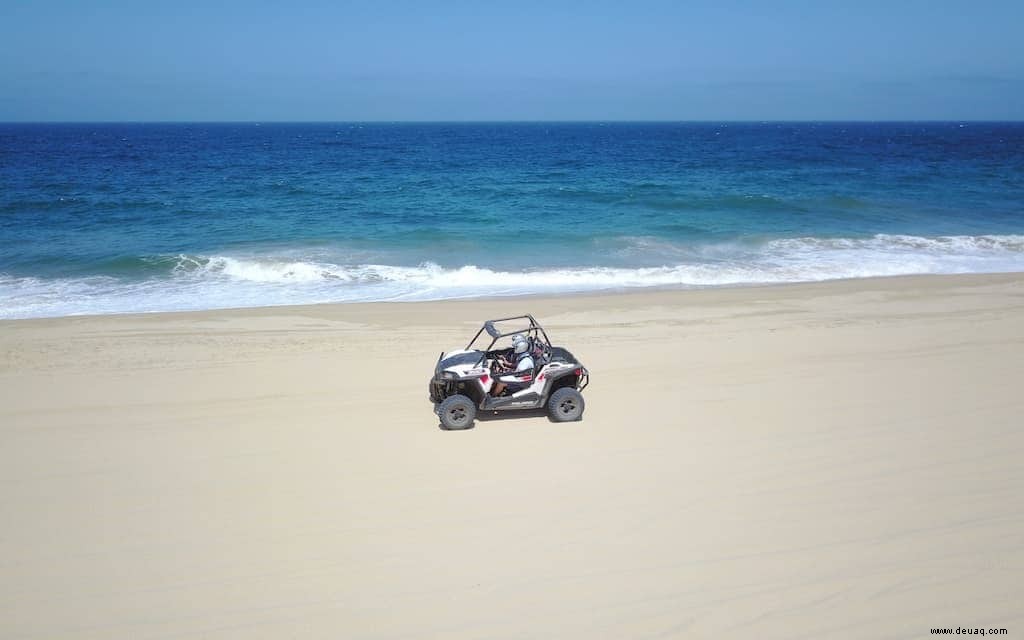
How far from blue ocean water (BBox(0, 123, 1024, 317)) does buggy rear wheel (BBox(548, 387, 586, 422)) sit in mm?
7416

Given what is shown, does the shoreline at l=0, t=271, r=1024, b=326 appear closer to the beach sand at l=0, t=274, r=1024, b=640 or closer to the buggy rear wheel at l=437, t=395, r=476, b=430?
the beach sand at l=0, t=274, r=1024, b=640

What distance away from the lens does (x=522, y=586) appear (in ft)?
17.5

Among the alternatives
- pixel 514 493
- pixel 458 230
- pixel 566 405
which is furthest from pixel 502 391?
pixel 458 230

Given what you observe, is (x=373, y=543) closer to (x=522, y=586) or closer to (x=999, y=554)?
(x=522, y=586)

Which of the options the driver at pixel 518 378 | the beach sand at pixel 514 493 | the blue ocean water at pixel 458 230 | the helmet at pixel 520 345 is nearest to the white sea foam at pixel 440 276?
the blue ocean water at pixel 458 230

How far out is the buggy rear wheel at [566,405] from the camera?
8062 millimetres

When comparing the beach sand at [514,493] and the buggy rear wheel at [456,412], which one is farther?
the buggy rear wheel at [456,412]

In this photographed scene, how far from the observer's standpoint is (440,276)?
17.3 m

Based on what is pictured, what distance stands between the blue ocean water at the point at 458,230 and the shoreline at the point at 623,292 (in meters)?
0.56

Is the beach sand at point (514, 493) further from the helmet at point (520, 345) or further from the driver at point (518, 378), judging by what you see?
the helmet at point (520, 345)

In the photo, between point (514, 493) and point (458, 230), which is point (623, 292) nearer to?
point (458, 230)

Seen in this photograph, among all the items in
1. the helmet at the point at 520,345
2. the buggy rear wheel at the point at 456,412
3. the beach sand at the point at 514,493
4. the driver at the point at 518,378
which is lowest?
the beach sand at the point at 514,493

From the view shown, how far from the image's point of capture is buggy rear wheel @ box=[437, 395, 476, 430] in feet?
25.9

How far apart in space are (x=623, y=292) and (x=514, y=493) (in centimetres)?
926
